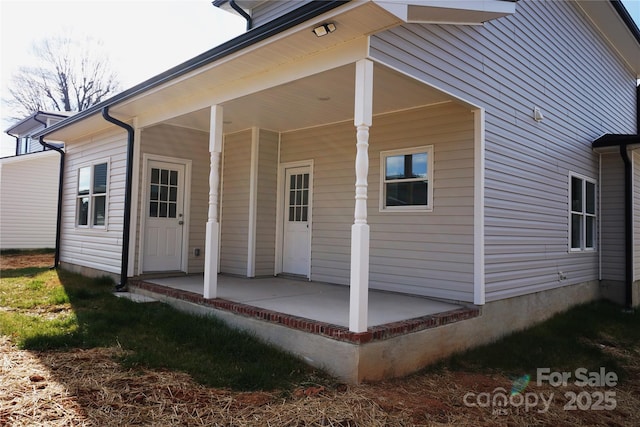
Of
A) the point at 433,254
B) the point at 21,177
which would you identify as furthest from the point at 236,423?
the point at 21,177

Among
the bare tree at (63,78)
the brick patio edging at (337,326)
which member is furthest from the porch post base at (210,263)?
the bare tree at (63,78)

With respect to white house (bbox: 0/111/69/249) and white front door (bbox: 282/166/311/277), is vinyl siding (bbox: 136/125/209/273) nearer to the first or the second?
white front door (bbox: 282/166/311/277)

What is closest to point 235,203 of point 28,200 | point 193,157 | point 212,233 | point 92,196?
point 193,157

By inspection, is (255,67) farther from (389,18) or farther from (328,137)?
(328,137)

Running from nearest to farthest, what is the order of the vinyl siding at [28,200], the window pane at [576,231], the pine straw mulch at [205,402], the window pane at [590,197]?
1. the pine straw mulch at [205,402]
2. the window pane at [576,231]
3. the window pane at [590,197]
4. the vinyl siding at [28,200]

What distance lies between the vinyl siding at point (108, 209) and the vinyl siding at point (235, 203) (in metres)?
1.71

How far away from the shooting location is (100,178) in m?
8.47

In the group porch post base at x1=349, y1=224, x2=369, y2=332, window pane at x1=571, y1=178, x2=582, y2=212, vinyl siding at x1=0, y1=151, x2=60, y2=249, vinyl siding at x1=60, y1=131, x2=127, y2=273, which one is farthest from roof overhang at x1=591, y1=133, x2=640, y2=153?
vinyl siding at x1=0, y1=151, x2=60, y2=249

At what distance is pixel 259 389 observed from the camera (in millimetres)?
3549

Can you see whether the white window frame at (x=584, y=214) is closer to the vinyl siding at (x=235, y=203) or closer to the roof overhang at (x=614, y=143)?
the roof overhang at (x=614, y=143)

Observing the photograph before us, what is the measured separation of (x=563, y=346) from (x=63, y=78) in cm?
2970

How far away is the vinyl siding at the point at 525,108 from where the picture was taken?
5.03 metres

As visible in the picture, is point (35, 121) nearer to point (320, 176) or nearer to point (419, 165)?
point (320, 176)

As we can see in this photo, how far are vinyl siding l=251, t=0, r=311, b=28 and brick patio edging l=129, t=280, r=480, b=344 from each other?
526 centimetres
